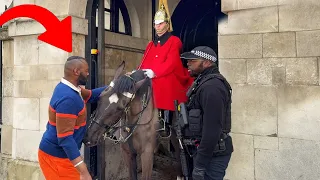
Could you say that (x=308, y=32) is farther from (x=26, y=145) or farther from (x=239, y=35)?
(x=26, y=145)

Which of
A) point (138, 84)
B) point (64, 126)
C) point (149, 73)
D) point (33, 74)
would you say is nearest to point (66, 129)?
point (64, 126)

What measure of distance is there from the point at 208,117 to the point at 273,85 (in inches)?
57.7

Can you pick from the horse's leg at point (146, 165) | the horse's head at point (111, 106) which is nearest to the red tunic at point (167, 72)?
the horse's head at point (111, 106)

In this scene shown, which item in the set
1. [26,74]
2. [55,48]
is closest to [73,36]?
[55,48]

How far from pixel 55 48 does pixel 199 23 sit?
10.7ft

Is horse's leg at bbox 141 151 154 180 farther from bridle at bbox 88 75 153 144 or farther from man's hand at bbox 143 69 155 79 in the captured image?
man's hand at bbox 143 69 155 79

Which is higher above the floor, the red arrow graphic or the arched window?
the arched window

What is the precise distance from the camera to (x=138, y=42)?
7230 mm

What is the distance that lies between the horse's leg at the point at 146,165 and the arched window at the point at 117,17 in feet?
10.3

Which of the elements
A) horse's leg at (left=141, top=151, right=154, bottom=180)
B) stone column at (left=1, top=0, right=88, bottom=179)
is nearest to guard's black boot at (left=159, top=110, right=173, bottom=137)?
horse's leg at (left=141, top=151, right=154, bottom=180)

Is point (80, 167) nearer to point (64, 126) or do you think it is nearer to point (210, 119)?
point (64, 126)

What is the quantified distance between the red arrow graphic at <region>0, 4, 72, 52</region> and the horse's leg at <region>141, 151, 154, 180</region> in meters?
2.17

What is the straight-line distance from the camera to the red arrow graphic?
18.2 feet

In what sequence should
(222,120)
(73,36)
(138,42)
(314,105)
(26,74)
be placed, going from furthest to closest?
(138,42) < (26,74) < (73,36) < (314,105) < (222,120)
